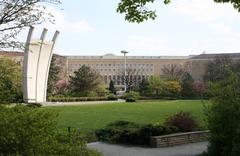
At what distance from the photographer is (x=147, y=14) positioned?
353 inches

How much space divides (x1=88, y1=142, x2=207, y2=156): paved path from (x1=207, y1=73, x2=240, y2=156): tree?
1.52 metres

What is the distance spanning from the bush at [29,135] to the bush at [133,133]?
8971mm

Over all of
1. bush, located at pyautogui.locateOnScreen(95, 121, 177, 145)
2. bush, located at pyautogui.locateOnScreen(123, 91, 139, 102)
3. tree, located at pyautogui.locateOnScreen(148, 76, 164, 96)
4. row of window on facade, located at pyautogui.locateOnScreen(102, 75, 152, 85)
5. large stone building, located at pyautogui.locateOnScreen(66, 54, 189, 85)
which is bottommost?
bush, located at pyautogui.locateOnScreen(123, 91, 139, 102)

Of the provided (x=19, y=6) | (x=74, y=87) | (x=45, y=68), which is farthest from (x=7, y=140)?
(x=74, y=87)

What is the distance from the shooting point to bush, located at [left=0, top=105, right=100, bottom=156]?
5.75 metres

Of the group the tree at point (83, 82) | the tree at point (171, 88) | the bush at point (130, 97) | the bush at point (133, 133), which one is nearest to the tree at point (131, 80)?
the tree at point (171, 88)

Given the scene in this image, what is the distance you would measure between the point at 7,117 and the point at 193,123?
11.7 m

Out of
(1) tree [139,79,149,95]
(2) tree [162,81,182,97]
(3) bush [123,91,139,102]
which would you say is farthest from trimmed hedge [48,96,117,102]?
(1) tree [139,79,149,95]

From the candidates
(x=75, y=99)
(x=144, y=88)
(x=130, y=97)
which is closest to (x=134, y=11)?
(x=75, y=99)

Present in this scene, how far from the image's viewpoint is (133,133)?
1520cm

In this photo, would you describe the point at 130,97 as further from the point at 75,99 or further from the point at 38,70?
the point at 38,70

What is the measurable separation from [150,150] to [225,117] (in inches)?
126

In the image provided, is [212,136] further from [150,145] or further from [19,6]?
[19,6]

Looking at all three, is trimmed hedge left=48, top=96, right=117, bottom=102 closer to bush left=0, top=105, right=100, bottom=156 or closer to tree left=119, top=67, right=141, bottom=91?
tree left=119, top=67, right=141, bottom=91
